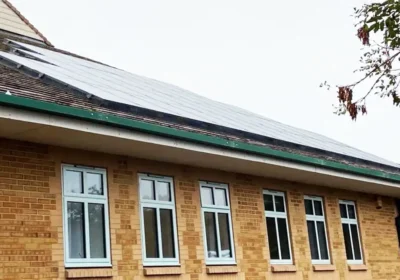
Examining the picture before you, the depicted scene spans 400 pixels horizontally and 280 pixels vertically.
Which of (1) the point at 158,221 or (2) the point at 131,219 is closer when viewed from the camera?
(2) the point at 131,219

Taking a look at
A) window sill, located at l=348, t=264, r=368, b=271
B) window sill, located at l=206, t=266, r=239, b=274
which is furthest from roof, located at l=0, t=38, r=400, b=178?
window sill, located at l=348, t=264, r=368, b=271

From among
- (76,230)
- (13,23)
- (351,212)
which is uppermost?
(13,23)

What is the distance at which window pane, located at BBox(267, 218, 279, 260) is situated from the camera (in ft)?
40.3

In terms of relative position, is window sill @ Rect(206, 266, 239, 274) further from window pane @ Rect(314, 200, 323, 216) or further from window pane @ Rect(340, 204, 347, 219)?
window pane @ Rect(340, 204, 347, 219)

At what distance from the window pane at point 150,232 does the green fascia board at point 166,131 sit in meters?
1.34

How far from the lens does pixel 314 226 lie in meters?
13.6

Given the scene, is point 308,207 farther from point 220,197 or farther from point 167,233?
point 167,233

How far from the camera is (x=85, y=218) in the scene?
9.02 m

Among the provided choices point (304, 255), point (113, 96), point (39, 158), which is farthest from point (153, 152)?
point (304, 255)

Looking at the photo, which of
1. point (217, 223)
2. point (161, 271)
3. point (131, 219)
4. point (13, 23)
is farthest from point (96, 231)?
point (13, 23)

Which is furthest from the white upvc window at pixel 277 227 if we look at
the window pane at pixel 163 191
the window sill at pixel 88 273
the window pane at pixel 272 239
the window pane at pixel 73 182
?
the window pane at pixel 73 182

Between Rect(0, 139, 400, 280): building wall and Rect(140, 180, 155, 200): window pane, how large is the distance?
0.56 ft

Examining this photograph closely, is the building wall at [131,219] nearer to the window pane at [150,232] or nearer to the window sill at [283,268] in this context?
the window sill at [283,268]

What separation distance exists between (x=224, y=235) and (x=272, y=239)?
1393 millimetres
